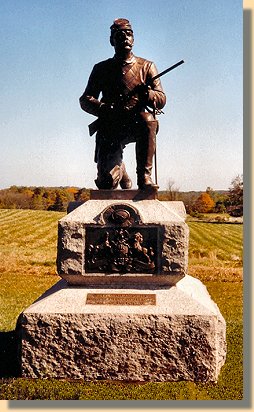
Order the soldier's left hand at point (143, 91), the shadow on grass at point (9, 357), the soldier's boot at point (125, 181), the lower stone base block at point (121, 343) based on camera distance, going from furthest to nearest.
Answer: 1. the soldier's boot at point (125, 181)
2. the soldier's left hand at point (143, 91)
3. the shadow on grass at point (9, 357)
4. the lower stone base block at point (121, 343)

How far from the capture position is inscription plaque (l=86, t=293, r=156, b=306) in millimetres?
4539

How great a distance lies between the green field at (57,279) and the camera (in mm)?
4090

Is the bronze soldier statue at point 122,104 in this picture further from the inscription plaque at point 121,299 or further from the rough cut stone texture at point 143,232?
the inscription plaque at point 121,299

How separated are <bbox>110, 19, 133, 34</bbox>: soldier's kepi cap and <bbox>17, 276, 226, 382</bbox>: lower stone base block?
10.0 ft

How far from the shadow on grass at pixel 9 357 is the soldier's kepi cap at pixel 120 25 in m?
3.50

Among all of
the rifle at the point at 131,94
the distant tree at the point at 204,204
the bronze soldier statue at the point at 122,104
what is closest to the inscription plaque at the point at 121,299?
the bronze soldier statue at the point at 122,104

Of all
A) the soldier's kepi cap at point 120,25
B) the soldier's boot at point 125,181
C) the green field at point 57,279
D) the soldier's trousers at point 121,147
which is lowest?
the green field at point 57,279

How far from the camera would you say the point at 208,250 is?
17.1 m

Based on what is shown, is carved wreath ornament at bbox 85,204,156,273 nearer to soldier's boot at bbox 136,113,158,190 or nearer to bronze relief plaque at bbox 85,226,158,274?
bronze relief plaque at bbox 85,226,158,274

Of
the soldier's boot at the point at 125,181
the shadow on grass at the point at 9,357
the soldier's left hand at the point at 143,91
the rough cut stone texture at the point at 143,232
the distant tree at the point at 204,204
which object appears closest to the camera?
the shadow on grass at the point at 9,357

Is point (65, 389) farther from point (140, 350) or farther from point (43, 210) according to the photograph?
point (43, 210)

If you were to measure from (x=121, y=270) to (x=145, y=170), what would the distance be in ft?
3.78

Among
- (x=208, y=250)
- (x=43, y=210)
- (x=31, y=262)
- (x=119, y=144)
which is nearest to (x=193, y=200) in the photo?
(x=43, y=210)

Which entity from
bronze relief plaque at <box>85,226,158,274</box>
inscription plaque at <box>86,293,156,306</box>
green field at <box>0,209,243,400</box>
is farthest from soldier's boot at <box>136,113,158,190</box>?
green field at <box>0,209,243,400</box>
